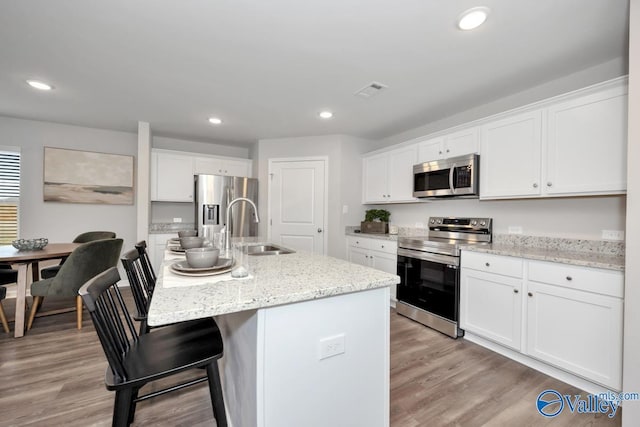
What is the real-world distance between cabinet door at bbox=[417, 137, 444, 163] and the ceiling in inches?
14.5

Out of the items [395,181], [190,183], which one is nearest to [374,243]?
[395,181]

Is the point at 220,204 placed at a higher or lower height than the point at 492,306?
higher

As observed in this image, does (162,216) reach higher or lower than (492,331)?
higher

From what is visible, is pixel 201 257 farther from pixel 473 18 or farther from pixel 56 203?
pixel 56 203

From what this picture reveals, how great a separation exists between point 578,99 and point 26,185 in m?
6.09

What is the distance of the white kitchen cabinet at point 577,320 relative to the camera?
1.67 meters

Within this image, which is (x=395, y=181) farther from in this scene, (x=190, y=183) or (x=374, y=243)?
(x=190, y=183)

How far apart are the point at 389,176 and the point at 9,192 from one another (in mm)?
5038

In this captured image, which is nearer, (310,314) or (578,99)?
(310,314)

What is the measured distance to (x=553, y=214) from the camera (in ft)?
7.91

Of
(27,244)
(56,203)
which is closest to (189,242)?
(27,244)

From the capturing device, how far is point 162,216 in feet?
14.6

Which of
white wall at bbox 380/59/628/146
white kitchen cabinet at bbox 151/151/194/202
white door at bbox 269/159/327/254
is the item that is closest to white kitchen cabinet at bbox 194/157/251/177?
white kitchen cabinet at bbox 151/151/194/202

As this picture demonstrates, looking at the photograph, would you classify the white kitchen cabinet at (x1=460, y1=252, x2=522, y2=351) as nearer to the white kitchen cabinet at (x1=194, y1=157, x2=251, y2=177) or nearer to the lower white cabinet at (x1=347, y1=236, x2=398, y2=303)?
the lower white cabinet at (x1=347, y1=236, x2=398, y2=303)
